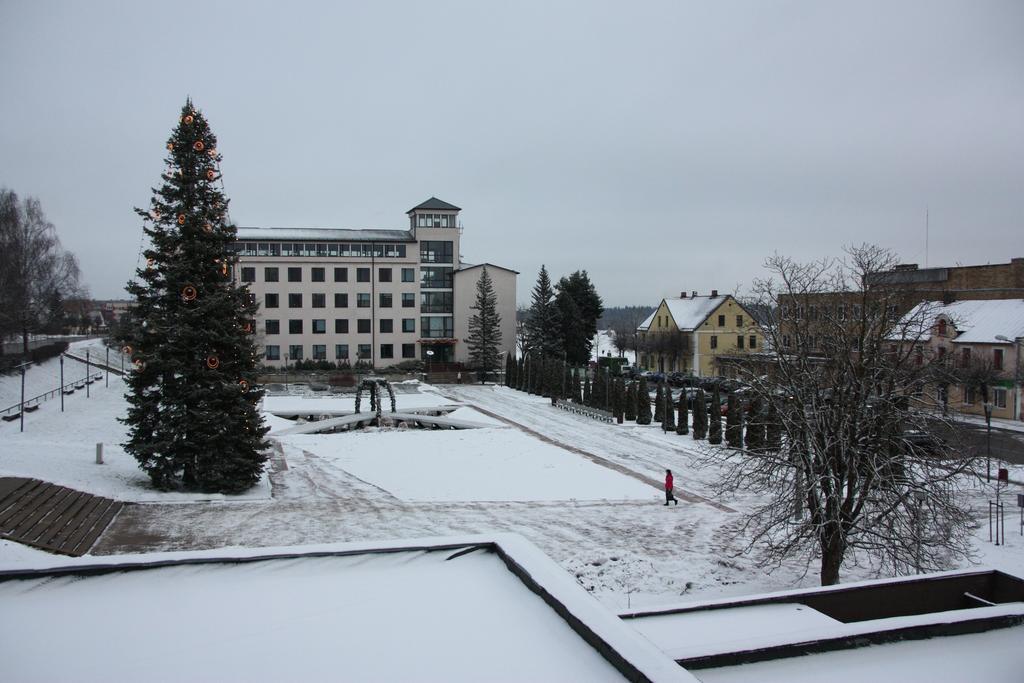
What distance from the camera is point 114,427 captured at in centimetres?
3150

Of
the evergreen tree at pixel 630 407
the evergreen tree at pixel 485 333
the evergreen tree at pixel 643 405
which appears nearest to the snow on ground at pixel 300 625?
the evergreen tree at pixel 643 405

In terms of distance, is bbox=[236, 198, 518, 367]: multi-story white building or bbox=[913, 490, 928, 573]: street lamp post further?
bbox=[236, 198, 518, 367]: multi-story white building

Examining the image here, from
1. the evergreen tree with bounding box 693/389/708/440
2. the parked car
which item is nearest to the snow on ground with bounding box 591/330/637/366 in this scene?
the parked car

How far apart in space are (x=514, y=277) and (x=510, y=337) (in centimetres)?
562

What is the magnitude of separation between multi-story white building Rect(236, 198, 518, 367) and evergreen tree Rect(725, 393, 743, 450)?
114 feet

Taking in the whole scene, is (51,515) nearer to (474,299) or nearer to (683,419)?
(683,419)

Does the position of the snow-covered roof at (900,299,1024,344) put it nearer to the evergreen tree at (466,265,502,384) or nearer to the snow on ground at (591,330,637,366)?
the evergreen tree at (466,265,502,384)

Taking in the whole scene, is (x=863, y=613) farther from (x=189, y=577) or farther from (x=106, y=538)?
(x=106, y=538)

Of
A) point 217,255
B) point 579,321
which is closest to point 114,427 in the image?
point 217,255

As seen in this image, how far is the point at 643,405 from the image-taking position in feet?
125

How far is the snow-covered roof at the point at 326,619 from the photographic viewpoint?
5.43m

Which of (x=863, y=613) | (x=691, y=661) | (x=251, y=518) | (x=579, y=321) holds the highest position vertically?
(x=579, y=321)

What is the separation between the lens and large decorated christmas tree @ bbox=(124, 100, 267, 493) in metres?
20.1

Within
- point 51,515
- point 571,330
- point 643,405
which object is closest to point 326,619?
point 51,515
